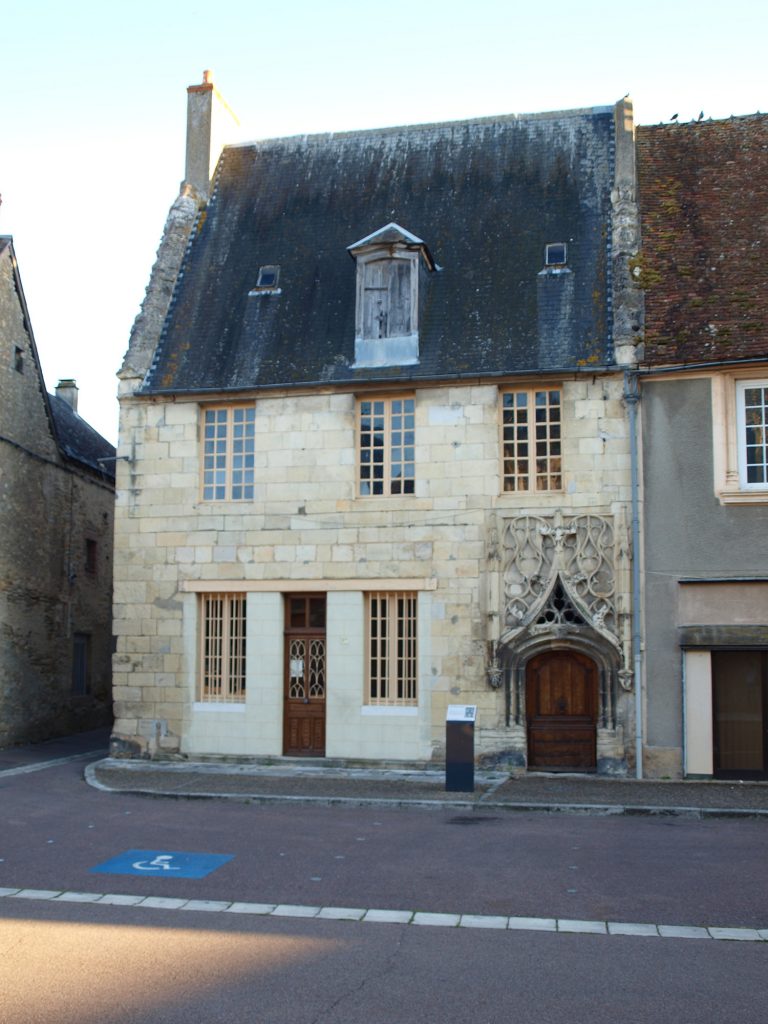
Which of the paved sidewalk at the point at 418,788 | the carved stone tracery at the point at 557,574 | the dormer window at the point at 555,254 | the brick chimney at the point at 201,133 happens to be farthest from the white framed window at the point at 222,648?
the brick chimney at the point at 201,133

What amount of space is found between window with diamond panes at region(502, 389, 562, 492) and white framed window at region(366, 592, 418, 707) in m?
2.44

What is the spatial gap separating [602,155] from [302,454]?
719 cm

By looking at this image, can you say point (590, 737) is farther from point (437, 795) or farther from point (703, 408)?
point (703, 408)

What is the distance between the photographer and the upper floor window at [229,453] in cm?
1773

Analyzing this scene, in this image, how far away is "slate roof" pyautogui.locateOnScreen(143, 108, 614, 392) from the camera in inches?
675

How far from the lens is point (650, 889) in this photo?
9109mm

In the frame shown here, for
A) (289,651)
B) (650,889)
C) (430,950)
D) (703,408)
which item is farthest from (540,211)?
(430,950)

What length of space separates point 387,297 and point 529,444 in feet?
11.0

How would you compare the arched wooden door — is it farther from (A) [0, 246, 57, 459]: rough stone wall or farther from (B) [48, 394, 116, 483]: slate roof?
(B) [48, 394, 116, 483]: slate roof

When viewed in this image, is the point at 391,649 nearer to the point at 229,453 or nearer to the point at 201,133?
the point at 229,453

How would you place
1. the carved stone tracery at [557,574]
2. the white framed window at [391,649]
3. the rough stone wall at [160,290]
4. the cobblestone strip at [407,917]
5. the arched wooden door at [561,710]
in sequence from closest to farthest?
the cobblestone strip at [407,917]
the carved stone tracery at [557,574]
the arched wooden door at [561,710]
the white framed window at [391,649]
the rough stone wall at [160,290]

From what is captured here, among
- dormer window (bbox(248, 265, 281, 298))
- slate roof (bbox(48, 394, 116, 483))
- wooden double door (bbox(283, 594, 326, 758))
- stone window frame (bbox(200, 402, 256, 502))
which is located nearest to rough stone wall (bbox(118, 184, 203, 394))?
stone window frame (bbox(200, 402, 256, 502))

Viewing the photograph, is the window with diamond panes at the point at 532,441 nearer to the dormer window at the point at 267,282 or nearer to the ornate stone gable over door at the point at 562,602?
the ornate stone gable over door at the point at 562,602

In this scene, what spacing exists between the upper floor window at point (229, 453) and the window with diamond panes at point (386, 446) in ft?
5.96
